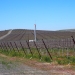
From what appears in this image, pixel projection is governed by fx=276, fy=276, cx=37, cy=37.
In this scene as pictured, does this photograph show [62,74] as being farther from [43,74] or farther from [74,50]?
[74,50]

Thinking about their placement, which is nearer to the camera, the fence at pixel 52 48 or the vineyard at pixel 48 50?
the vineyard at pixel 48 50

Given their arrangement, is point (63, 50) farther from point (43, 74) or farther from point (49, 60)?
point (43, 74)

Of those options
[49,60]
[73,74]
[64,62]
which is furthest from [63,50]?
[73,74]

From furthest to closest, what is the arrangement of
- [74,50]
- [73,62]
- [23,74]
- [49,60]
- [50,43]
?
[50,43], [74,50], [49,60], [73,62], [23,74]

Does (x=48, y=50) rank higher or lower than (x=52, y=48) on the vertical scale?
lower

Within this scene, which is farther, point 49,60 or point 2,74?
point 49,60

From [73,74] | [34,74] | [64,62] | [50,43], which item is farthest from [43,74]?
[50,43]

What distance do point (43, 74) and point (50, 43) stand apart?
2894 centimetres

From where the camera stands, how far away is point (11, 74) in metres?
13.5

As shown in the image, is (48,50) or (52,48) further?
(52,48)

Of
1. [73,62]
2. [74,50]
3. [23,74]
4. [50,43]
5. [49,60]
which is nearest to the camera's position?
[23,74]

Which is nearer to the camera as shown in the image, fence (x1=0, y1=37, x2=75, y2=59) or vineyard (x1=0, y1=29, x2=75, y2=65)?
vineyard (x1=0, y1=29, x2=75, y2=65)

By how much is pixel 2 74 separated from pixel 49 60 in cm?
842

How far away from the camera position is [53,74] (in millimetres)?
13508
